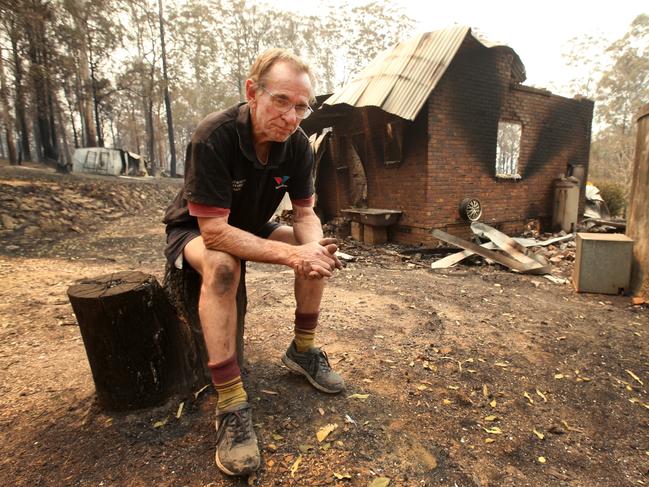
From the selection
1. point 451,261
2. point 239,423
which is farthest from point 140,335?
point 451,261

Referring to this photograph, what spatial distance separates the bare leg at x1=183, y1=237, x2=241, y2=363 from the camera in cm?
176

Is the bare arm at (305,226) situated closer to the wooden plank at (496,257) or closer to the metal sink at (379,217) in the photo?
the wooden plank at (496,257)

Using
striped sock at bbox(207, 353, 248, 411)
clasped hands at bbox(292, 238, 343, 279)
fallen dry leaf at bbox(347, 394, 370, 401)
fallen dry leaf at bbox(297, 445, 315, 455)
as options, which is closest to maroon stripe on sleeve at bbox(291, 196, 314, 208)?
clasped hands at bbox(292, 238, 343, 279)

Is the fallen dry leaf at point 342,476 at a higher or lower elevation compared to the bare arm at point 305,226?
lower

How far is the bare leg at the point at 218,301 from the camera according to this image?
1.76m

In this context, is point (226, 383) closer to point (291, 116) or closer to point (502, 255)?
point (291, 116)

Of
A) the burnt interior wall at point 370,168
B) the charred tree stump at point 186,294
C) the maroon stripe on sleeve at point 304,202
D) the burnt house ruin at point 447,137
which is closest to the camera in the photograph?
the charred tree stump at point 186,294

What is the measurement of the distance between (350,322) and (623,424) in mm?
1973

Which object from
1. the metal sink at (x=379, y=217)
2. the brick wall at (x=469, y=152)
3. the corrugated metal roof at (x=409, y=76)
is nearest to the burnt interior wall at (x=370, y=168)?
the brick wall at (x=469, y=152)

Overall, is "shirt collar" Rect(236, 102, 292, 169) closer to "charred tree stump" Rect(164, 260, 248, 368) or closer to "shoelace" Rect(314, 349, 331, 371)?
"charred tree stump" Rect(164, 260, 248, 368)

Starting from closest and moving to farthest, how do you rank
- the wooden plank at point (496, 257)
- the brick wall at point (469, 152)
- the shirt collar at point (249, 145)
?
1. the shirt collar at point (249, 145)
2. the wooden plank at point (496, 257)
3. the brick wall at point (469, 152)

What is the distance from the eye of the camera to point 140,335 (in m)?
1.91

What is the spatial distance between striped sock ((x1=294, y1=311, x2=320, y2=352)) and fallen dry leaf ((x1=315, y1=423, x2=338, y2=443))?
0.50 meters

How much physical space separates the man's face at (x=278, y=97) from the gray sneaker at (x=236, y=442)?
137 centimetres
